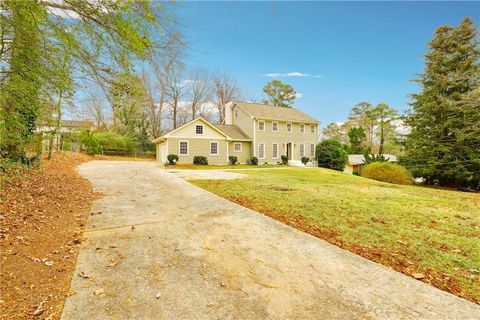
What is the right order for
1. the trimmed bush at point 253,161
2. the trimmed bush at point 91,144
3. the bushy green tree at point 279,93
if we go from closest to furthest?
the trimmed bush at point 253,161
the trimmed bush at point 91,144
the bushy green tree at point 279,93

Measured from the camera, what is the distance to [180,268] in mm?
2855

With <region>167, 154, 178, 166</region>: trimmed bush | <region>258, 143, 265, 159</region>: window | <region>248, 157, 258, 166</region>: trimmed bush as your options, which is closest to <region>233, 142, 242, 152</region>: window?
<region>248, 157, 258, 166</region>: trimmed bush

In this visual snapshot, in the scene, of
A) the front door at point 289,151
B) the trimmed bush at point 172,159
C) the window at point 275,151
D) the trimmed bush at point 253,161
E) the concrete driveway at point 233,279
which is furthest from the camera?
the front door at point 289,151

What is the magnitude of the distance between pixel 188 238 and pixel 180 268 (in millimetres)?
927

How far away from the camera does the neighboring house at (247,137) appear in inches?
839

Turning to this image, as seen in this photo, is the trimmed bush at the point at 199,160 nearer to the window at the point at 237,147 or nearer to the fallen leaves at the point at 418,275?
the window at the point at 237,147

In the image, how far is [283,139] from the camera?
84.4 feet

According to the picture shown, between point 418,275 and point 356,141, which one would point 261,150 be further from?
point 418,275

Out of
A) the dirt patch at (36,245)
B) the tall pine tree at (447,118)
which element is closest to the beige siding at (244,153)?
the tall pine tree at (447,118)

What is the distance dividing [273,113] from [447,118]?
14.4m

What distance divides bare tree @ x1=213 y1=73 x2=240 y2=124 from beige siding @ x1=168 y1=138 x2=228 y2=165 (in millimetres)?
13147

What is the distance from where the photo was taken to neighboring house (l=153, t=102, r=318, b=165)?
21317 mm

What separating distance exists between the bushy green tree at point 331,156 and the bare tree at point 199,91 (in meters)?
17.7

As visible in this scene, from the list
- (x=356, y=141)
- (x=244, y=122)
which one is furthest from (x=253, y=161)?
(x=356, y=141)
